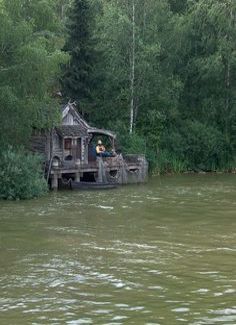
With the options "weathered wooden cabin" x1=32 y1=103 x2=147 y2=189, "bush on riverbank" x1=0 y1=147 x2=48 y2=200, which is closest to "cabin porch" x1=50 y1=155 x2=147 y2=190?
"weathered wooden cabin" x1=32 y1=103 x2=147 y2=189

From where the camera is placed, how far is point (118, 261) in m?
16.5

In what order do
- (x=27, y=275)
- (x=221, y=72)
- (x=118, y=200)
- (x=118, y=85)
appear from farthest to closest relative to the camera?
1. (x=221, y=72)
2. (x=118, y=85)
3. (x=118, y=200)
4. (x=27, y=275)

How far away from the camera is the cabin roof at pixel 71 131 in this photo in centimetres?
3650

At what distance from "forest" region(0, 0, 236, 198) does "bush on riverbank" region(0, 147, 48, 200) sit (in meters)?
2.78

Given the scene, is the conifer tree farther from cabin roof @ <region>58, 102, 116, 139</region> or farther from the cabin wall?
the cabin wall

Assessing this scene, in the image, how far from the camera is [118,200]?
29391mm

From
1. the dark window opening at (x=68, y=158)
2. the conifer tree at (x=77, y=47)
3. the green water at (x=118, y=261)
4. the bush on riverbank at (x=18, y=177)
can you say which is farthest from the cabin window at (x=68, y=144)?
the green water at (x=118, y=261)

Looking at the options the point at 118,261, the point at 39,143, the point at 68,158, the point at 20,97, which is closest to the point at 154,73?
the point at 68,158

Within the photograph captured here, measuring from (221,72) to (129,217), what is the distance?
2698 centimetres

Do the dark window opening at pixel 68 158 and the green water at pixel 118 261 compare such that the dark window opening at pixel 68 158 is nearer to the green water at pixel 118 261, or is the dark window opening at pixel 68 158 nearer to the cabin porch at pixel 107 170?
the cabin porch at pixel 107 170

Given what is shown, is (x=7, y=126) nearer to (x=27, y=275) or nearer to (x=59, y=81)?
(x=59, y=81)

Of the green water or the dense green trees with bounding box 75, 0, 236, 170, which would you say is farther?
the dense green trees with bounding box 75, 0, 236, 170

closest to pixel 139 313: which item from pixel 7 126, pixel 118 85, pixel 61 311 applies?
pixel 61 311

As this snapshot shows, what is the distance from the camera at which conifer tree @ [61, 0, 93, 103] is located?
133ft
